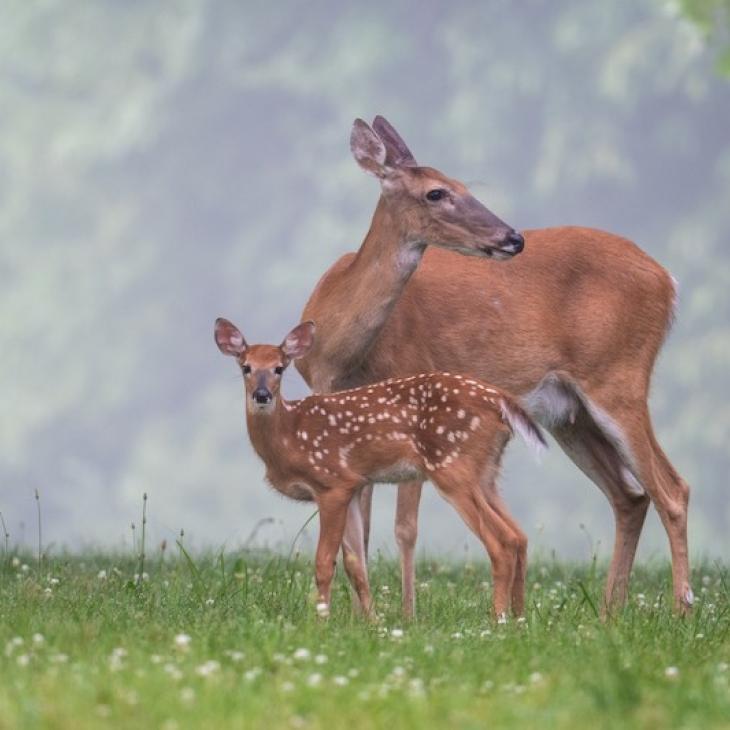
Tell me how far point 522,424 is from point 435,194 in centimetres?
138

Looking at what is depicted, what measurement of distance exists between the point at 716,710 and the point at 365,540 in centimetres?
369

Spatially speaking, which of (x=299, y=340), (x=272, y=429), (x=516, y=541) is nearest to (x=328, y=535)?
(x=272, y=429)

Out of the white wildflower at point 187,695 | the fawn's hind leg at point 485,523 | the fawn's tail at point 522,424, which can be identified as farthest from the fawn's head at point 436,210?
the white wildflower at point 187,695

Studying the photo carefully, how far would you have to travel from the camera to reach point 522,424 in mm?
7250

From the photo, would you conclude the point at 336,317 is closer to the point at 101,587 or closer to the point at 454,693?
the point at 101,587

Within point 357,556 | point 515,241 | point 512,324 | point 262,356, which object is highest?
point 515,241

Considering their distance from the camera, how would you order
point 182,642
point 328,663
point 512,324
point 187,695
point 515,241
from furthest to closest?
1. point 512,324
2. point 515,241
3. point 328,663
4. point 182,642
5. point 187,695

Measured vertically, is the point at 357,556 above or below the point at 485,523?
below

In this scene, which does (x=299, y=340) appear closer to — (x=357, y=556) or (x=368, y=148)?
(x=357, y=556)

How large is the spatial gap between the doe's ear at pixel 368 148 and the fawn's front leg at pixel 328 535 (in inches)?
69.7

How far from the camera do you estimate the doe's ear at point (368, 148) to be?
8156 millimetres

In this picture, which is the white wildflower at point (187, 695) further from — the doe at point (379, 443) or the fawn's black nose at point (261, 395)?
the fawn's black nose at point (261, 395)

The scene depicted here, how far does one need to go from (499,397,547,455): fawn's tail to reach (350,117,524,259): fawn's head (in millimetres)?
1019

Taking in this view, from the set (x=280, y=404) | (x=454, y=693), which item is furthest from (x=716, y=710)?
(x=280, y=404)
